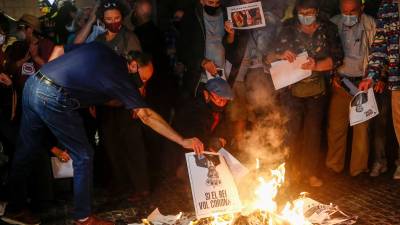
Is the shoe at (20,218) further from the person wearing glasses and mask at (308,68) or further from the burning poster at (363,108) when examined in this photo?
the burning poster at (363,108)

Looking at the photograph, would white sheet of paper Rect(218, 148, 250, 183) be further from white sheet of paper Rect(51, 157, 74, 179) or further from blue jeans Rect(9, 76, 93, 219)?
white sheet of paper Rect(51, 157, 74, 179)

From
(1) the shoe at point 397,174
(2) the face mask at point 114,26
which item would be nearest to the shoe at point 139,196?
(2) the face mask at point 114,26

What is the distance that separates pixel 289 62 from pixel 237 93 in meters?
0.90

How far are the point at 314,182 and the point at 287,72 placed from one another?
1567mm

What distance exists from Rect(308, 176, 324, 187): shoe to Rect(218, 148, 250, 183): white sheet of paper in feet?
4.75

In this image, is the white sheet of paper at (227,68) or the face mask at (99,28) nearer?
the face mask at (99,28)

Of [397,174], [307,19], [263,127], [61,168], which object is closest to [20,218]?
[61,168]

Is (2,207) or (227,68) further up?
(227,68)

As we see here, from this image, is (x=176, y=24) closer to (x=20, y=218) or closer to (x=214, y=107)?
(x=214, y=107)

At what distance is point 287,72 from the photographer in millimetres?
6535

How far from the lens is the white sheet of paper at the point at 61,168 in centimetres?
623

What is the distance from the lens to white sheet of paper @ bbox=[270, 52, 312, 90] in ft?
21.2

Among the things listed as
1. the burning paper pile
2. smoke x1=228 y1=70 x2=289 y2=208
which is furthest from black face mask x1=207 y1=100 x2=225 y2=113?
the burning paper pile

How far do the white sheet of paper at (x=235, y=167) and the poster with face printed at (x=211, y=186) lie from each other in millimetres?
75
